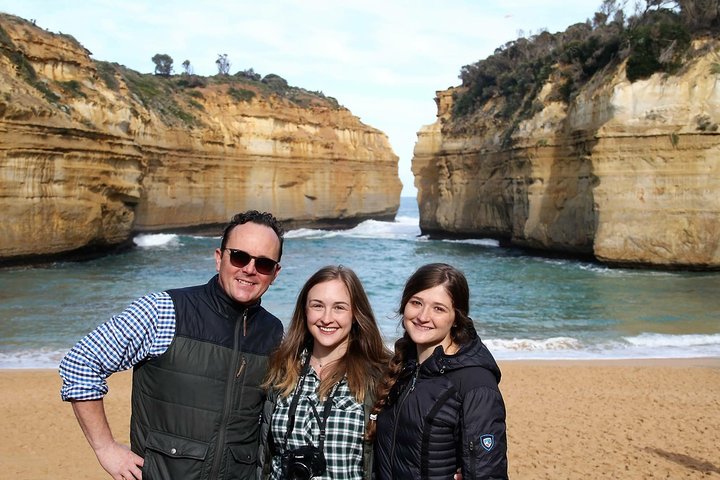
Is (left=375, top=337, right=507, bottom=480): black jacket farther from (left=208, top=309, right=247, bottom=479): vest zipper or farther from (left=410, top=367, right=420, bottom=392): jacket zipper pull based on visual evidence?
(left=208, top=309, right=247, bottom=479): vest zipper

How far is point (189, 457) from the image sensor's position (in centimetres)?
236

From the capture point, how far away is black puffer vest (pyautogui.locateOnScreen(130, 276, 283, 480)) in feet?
7.77

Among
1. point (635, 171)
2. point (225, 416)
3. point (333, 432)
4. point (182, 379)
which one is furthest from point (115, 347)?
point (635, 171)

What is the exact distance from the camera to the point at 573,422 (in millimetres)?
6828

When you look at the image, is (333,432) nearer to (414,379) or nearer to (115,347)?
(414,379)

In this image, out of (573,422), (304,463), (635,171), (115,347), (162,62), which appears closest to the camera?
(115,347)

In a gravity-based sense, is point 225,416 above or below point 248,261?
below

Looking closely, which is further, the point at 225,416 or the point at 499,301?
the point at 499,301

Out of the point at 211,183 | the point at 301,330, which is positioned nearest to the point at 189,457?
the point at 301,330

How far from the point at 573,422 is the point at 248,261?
5.49 meters

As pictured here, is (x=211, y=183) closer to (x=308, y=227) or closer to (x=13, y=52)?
(x=308, y=227)

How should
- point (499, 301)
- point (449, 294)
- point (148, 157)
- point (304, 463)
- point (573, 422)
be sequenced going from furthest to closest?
point (148, 157) < point (499, 301) < point (573, 422) < point (449, 294) < point (304, 463)

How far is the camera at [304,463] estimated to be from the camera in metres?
2.40

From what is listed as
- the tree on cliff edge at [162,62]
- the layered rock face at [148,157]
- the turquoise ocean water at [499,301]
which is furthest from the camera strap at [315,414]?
the tree on cliff edge at [162,62]
